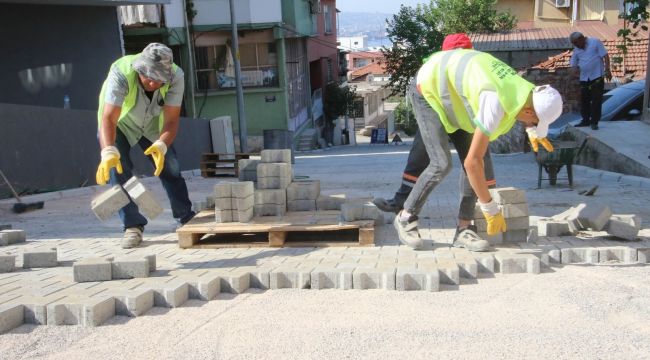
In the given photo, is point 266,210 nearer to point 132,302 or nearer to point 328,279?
point 328,279

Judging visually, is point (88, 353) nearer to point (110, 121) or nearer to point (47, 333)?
point (47, 333)

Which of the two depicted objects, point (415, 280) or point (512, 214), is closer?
point (415, 280)

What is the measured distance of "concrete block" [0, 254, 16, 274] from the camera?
16.4 feet

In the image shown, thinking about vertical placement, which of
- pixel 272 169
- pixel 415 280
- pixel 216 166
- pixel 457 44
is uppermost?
pixel 457 44

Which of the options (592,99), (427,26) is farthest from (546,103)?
(427,26)

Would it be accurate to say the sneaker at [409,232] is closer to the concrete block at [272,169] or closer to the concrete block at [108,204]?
the concrete block at [272,169]

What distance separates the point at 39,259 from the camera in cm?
516

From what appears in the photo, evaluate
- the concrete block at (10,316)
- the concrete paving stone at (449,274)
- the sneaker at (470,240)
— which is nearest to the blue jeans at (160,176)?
the concrete block at (10,316)

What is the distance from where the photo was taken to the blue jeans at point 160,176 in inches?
226

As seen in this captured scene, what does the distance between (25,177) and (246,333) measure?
7229 millimetres

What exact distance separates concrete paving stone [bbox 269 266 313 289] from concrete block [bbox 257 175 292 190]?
1.68m

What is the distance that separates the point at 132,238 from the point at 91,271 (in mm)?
1199

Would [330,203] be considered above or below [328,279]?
above

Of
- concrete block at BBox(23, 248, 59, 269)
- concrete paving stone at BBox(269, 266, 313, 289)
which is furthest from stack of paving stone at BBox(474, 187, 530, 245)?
concrete block at BBox(23, 248, 59, 269)
